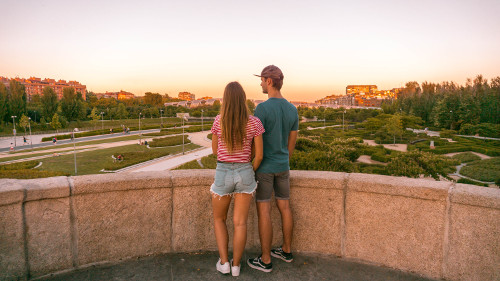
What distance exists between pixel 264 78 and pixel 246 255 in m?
2.06

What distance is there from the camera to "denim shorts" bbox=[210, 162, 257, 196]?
334 cm

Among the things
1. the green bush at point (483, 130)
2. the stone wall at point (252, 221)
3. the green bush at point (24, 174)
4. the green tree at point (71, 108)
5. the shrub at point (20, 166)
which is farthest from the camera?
the green tree at point (71, 108)

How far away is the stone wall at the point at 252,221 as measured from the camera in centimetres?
314

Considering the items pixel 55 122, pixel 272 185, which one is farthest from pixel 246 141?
pixel 55 122

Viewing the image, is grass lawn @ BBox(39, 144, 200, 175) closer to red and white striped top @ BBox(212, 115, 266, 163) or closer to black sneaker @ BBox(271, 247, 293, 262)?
black sneaker @ BBox(271, 247, 293, 262)

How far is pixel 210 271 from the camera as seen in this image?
354 centimetres

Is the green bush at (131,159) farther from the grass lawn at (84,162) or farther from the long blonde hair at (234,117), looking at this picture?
the long blonde hair at (234,117)

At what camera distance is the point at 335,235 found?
385 centimetres

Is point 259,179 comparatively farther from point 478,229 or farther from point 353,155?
point 353,155

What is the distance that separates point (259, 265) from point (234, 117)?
163 centimetres

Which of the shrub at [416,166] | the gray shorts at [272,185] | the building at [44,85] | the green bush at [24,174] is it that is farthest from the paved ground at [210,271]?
the building at [44,85]

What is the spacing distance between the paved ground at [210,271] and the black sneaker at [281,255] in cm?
6

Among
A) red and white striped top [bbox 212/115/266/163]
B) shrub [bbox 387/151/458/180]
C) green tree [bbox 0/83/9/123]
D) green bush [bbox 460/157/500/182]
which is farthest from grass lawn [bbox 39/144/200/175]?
green tree [bbox 0/83/9/123]

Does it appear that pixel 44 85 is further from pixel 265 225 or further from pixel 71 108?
pixel 265 225
